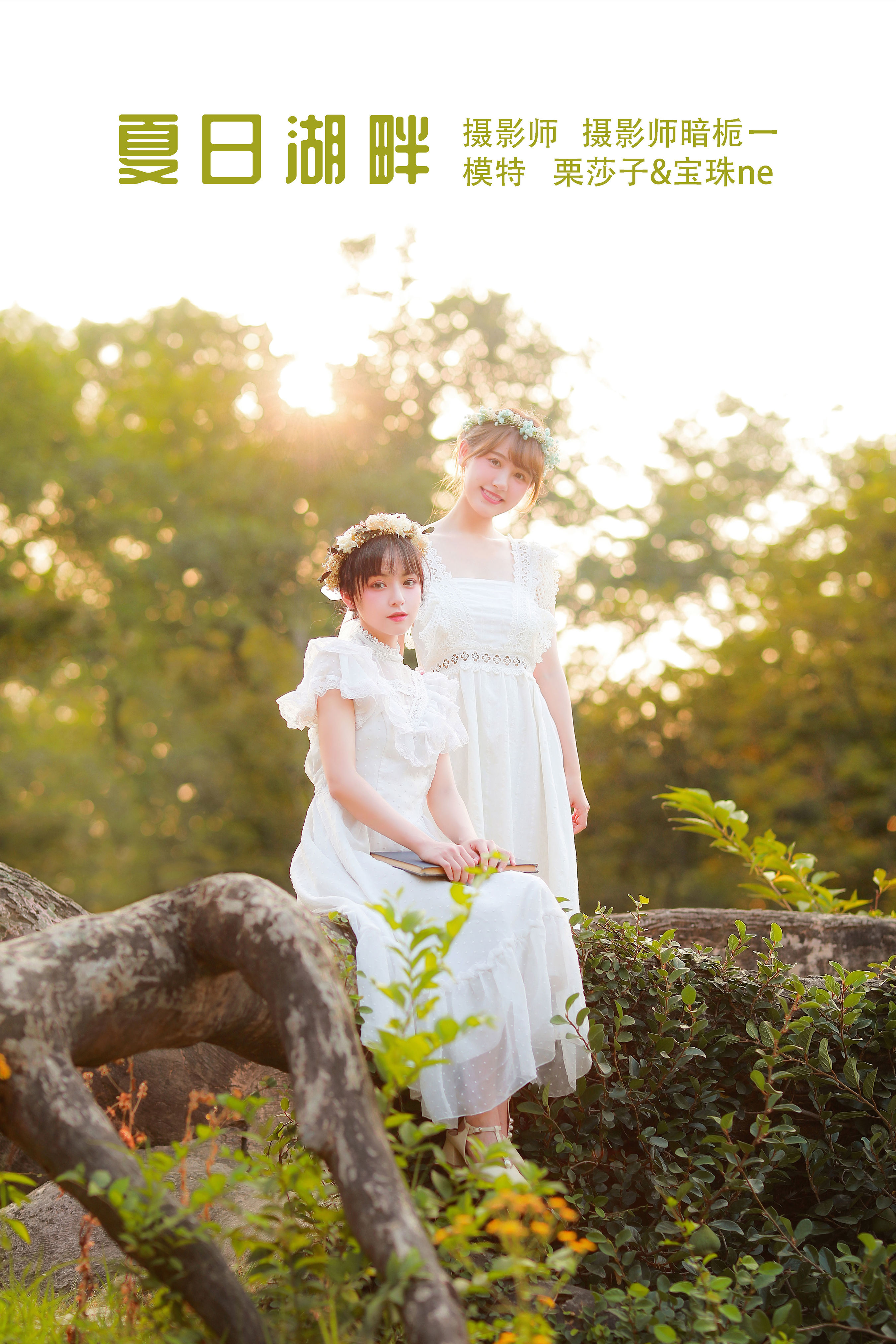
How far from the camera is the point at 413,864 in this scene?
2.97m

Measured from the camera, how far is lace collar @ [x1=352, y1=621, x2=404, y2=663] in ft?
11.3

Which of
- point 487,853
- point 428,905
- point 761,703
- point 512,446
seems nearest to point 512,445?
point 512,446

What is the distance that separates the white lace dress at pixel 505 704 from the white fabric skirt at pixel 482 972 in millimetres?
1387

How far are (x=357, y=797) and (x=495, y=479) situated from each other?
1.78 m

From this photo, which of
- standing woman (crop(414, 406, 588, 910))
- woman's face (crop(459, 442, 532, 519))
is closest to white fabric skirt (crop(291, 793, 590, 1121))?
standing woman (crop(414, 406, 588, 910))

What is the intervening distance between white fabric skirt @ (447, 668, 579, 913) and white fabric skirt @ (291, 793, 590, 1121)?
136 cm

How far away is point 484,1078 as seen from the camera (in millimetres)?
2596

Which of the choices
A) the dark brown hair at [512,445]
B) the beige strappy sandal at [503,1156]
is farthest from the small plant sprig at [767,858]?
the beige strappy sandal at [503,1156]

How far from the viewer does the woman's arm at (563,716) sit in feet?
15.1

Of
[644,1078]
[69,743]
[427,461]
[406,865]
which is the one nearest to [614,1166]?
[644,1078]

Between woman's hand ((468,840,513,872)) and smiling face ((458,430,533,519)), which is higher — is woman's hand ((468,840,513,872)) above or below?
below

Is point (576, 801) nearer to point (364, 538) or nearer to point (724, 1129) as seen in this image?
point (364, 538)

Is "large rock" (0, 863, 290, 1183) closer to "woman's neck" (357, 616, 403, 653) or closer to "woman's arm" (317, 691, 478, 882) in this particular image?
"woman's arm" (317, 691, 478, 882)

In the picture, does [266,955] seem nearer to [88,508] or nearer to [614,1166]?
[614,1166]
